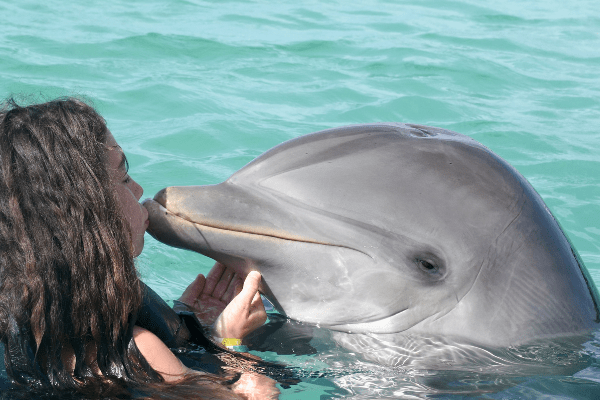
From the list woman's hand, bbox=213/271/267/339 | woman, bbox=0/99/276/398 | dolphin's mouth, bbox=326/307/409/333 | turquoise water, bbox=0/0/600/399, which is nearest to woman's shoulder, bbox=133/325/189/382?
woman, bbox=0/99/276/398

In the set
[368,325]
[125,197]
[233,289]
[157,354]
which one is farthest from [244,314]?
[125,197]

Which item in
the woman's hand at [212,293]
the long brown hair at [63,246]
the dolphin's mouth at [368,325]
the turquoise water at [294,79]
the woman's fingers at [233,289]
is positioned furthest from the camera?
the turquoise water at [294,79]

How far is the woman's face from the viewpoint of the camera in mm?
3369

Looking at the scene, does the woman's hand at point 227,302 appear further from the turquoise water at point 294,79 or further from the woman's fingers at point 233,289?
the turquoise water at point 294,79

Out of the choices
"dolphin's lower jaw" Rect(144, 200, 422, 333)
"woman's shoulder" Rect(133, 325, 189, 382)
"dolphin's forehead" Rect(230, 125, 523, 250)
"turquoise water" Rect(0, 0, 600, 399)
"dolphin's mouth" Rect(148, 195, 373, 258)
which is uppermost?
"turquoise water" Rect(0, 0, 600, 399)

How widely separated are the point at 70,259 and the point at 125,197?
1.30 feet

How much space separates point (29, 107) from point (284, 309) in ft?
4.75

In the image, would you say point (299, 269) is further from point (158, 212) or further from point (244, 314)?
point (158, 212)

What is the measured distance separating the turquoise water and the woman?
3040 millimetres

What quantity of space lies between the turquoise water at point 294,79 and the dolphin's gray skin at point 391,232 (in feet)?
10.2

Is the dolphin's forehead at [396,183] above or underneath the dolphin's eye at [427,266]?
above

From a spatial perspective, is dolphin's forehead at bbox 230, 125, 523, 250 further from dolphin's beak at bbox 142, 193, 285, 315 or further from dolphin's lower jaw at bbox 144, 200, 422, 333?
dolphin's beak at bbox 142, 193, 285, 315

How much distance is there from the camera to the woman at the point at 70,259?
10.00ft

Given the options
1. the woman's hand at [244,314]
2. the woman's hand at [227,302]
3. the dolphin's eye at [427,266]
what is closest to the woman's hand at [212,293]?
the woman's hand at [227,302]
